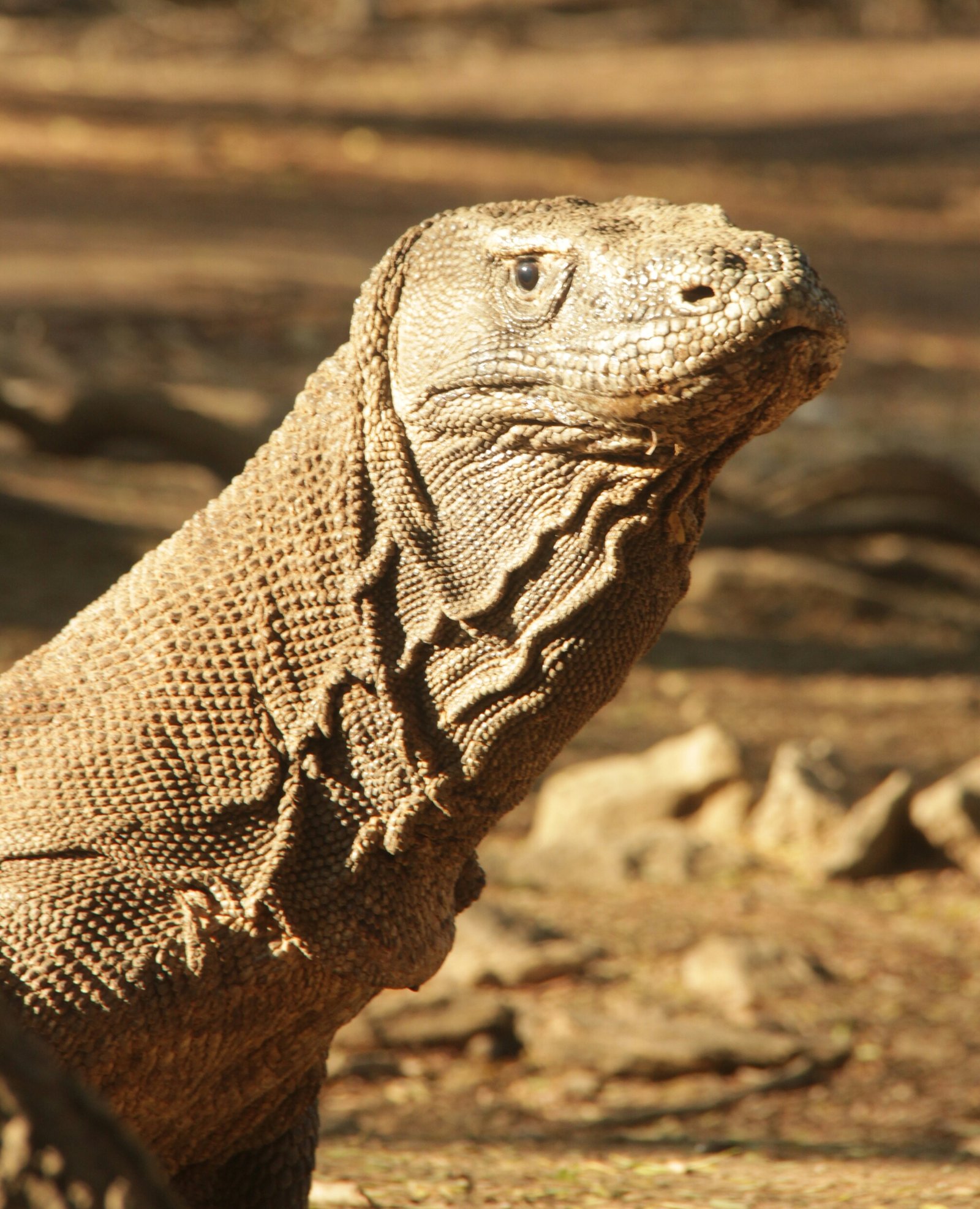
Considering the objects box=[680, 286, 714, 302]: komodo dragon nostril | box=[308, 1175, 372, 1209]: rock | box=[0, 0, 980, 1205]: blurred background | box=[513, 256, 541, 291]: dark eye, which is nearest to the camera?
box=[680, 286, 714, 302]: komodo dragon nostril

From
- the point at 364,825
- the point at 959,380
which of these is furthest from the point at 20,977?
the point at 959,380

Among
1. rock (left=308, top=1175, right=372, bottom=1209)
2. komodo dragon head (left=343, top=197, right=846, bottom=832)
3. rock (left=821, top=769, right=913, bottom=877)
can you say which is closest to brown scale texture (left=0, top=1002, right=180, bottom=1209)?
komodo dragon head (left=343, top=197, right=846, bottom=832)

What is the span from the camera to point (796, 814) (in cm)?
649

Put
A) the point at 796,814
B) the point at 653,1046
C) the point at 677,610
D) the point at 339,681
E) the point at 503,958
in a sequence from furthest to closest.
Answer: the point at 677,610 < the point at 796,814 < the point at 503,958 < the point at 653,1046 < the point at 339,681

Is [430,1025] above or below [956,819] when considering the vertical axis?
below

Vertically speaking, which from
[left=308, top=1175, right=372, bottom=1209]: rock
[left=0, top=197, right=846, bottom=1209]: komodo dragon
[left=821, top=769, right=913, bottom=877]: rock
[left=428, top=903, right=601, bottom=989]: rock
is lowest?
[left=308, top=1175, right=372, bottom=1209]: rock

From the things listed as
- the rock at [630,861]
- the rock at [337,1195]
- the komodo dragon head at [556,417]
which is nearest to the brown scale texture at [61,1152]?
the komodo dragon head at [556,417]

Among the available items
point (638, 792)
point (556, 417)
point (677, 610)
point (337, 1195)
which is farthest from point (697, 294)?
point (677, 610)

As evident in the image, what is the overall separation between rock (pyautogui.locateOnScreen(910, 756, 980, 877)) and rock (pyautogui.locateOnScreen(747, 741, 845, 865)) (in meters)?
0.31

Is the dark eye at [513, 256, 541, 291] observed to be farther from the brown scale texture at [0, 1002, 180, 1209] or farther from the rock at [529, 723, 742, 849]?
the rock at [529, 723, 742, 849]

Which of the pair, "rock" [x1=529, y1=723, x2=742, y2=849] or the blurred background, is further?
"rock" [x1=529, y1=723, x2=742, y2=849]

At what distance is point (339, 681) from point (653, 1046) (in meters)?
2.92

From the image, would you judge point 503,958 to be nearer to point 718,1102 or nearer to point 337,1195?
point 718,1102

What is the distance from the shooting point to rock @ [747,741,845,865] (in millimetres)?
6484
